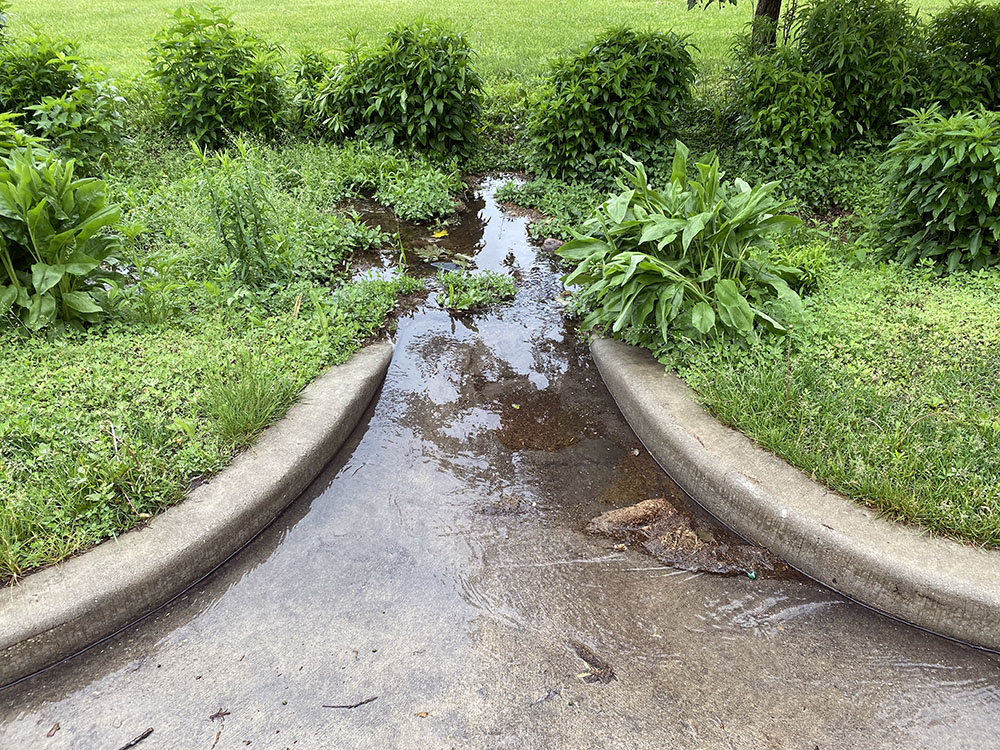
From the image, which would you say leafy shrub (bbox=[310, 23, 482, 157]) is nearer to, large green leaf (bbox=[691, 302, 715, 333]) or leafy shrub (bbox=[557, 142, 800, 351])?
leafy shrub (bbox=[557, 142, 800, 351])

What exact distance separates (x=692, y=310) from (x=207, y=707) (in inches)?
119

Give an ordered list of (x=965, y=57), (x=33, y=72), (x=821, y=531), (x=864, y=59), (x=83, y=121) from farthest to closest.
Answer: (x=965, y=57) < (x=33, y=72) < (x=864, y=59) < (x=83, y=121) < (x=821, y=531)

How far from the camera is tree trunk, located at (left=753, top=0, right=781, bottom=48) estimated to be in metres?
7.96

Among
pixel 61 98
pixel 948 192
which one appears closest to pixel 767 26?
pixel 948 192

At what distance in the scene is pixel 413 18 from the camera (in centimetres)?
984

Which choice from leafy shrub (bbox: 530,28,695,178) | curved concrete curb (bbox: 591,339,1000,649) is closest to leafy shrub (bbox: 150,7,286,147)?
leafy shrub (bbox: 530,28,695,178)

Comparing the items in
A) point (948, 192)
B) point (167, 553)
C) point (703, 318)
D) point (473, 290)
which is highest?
point (948, 192)

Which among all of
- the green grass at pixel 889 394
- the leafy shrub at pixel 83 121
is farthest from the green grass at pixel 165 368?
the green grass at pixel 889 394

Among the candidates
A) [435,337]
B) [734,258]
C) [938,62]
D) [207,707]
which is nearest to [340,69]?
[435,337]

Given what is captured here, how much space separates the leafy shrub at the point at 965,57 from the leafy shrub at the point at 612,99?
7.16 ft

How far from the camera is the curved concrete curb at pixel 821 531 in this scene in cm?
287

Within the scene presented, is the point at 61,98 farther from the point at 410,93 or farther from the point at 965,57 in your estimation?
the point at 965,57

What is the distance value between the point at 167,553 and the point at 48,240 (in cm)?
214

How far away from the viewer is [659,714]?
263 cm
